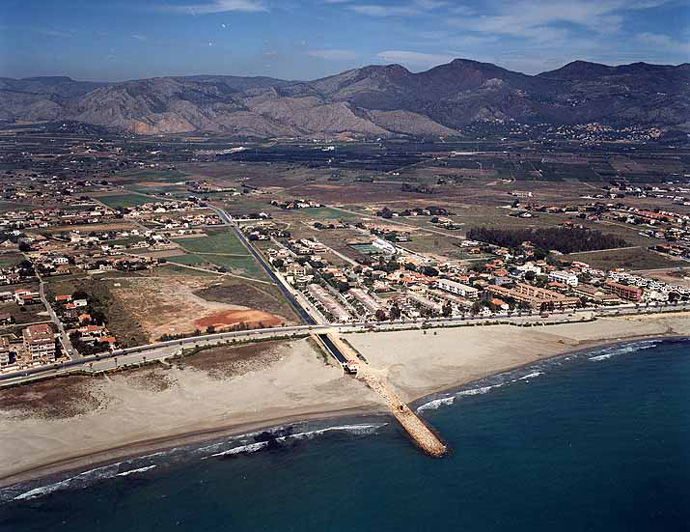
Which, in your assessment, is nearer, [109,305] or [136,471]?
[136,471]

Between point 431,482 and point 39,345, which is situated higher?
point 39,345

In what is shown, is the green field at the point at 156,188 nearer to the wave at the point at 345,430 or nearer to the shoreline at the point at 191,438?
the shoreline at the point at 191,438

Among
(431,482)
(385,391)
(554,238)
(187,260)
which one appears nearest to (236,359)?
(385,391)

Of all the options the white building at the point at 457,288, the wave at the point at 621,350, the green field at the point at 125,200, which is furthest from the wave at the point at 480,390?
the green field at the point at 125,200

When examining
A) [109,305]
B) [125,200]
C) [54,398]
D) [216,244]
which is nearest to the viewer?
[54,398]

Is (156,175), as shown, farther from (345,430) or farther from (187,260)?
(345,430)

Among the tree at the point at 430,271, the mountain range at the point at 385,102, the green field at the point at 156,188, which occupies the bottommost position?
the green field at the point at 156,188

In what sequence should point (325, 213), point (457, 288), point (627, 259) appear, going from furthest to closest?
1. point (325, 213)
2. point (627, 259)
3. point (457, 288)
